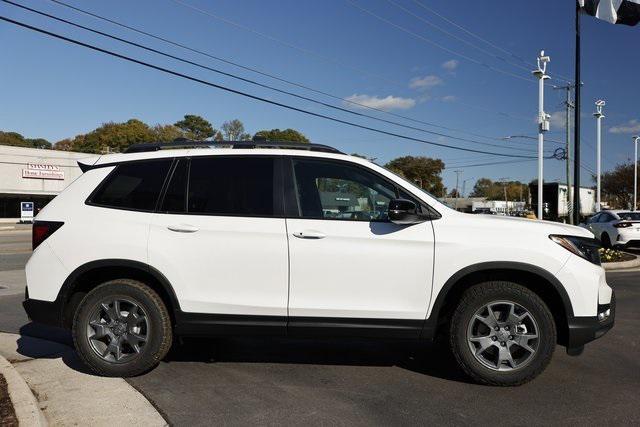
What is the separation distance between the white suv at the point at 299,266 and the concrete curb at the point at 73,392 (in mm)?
262

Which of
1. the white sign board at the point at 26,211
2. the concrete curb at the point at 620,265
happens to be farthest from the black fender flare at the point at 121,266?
the white sign board at the point at 26,211

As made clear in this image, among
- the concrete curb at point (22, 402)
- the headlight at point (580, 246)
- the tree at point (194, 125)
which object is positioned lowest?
the concrete curb at point (22, 402)

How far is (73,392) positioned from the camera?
4309mm

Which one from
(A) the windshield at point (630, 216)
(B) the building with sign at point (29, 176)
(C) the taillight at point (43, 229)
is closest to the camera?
(C) the taillight at point (43, 229)

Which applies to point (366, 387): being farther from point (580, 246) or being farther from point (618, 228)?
point (618, 228)

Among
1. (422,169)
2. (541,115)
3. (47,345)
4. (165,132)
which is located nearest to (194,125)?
(165,132)

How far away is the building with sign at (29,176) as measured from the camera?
4700 cm

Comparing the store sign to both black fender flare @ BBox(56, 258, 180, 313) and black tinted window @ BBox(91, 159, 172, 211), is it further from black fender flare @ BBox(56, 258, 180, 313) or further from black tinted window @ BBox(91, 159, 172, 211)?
black fender flare @ BBox(56, 258, 180, 313)

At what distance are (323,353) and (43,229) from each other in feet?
9.48

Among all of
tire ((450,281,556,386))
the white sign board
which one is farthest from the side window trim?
the white sign board

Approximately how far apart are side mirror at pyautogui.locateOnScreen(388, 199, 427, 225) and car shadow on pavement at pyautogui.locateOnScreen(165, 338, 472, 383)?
1.48 m

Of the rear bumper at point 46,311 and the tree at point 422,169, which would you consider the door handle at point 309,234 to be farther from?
the tree at point 422,169

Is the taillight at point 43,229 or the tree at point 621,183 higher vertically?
the tree at point 621,183

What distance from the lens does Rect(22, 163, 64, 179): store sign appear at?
48.5m
